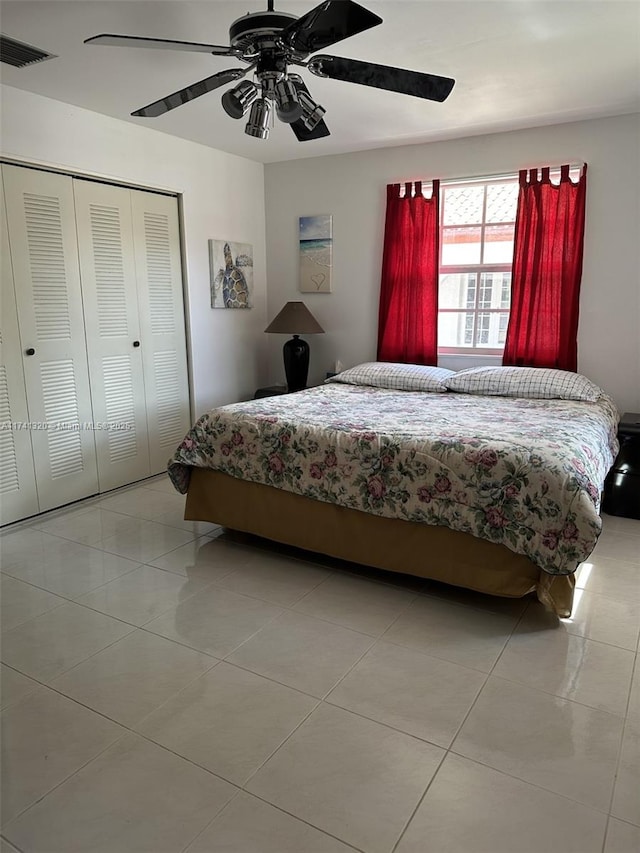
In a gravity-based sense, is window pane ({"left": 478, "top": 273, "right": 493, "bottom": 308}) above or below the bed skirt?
above

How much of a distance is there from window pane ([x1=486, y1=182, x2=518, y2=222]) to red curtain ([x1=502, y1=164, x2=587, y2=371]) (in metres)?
0.17

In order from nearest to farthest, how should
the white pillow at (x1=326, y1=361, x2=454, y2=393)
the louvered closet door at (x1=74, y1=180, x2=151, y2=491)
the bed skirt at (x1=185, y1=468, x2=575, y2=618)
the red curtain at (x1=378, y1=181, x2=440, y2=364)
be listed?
the bed skirt at (x1=185, y1=468, x2=575, y2=618)
the louvered closet door at (x1=74, y1=180, x2=151, y2=491)
the white pillow at (x1=326, y1=361, x2=454, y2=393)
the red curtain at (x1=378, y1=181, x2=440, y2=364)

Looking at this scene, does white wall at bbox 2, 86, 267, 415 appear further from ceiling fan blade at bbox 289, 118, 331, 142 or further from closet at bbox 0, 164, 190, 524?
ceiling fan blade at bbox 289, 118, 331, 142

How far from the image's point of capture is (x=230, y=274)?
4.79m

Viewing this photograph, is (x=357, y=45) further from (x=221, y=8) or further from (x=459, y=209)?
(x=459, y=209)

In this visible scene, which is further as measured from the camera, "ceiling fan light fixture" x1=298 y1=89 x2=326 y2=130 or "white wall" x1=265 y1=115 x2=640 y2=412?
"white wall" x1=265 y1=115 x2=640 y2=412

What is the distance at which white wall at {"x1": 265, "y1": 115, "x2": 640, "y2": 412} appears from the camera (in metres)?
3.74

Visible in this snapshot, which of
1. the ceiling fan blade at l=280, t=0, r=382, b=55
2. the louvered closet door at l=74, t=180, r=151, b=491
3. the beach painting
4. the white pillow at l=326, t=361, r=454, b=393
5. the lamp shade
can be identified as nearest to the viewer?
the ceiling fan blade at l=280, t=0, r=382, b=55

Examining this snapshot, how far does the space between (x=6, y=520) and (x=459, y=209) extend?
3.74 metres

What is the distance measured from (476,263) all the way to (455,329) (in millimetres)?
508

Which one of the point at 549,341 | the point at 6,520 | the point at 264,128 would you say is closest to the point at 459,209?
the point at 549,341

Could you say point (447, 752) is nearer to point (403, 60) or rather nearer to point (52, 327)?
point (403, 60)

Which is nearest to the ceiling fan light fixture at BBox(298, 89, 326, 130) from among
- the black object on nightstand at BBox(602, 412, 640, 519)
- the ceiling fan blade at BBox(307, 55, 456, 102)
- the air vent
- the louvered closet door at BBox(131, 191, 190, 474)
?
the ceiling fan blade at BBox(307, 55, 456, 102)

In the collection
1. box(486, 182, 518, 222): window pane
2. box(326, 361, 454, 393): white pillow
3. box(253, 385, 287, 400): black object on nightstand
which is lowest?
box(253, 385, 287, 400): black object on nightstand
